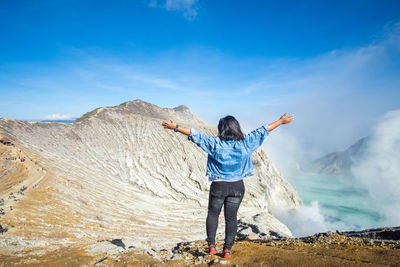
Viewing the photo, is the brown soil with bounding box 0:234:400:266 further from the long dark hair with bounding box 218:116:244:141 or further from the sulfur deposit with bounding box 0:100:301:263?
the long dark hair with bounding box 218:116:244:141

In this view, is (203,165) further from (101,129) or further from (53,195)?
(53,195)

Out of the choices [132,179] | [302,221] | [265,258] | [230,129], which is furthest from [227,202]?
[302,221]

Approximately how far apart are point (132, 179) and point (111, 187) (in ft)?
12.2

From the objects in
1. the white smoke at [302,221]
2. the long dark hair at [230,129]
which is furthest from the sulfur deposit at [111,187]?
the long dark hair at [230,129]

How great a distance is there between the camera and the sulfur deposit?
13.0 metres

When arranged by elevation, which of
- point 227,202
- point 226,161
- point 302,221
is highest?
point 226,161

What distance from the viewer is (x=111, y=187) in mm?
22891

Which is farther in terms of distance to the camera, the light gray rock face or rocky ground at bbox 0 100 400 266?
the light gray rock face

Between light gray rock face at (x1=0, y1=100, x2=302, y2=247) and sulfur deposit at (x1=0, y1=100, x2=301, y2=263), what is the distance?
105mm

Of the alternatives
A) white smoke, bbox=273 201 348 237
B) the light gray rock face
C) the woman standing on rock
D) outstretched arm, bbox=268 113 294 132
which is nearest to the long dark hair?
the woman standing on rock

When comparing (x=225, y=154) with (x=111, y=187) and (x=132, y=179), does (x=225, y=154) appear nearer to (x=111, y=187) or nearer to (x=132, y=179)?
(x=111, y=187)

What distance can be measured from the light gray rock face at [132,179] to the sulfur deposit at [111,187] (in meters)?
0.10

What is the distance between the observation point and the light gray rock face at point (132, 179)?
58.5 ft

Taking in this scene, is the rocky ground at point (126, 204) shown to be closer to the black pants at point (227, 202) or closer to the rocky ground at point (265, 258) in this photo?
the rocky ground at point (265, 258)
